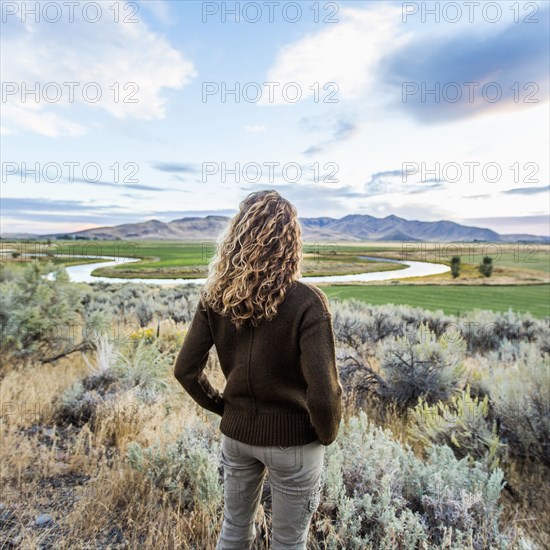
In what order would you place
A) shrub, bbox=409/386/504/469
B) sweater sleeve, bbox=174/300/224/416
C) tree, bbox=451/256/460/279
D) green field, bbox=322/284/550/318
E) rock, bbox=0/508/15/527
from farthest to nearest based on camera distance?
1. tree, bbox=451/256/460/279
2. green field, bbox=322/284/550/318
3. shrub, bbox=409/386/504/469
4. rock, bbox=0/508/15/527
5. sweater sleeve, bbox=174/300/224/416

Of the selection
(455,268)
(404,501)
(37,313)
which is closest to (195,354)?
(404,501)

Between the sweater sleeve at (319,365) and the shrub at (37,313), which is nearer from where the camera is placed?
the sweater sleeve at (319,365)

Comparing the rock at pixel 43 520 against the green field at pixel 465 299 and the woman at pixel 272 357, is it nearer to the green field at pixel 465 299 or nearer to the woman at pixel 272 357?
the woman at pixel 272 357

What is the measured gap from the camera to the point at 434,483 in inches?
115

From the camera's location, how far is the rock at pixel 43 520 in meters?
2.93

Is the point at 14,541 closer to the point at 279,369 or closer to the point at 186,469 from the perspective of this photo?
the point at 186,469

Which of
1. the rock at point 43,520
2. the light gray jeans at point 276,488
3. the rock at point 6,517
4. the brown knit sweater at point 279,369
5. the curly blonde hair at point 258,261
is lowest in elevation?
the rock at point 43,520

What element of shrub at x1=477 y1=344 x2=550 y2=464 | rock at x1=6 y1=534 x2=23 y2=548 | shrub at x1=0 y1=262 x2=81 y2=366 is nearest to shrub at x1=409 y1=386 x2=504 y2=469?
shrub at x1=477 y1=344 x2=550 y2=464

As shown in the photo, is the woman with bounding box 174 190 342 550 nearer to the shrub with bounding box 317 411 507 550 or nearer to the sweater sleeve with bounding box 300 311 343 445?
the sweater sleeve with bounding box 300 311 343 445

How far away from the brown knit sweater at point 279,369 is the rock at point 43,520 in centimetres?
186

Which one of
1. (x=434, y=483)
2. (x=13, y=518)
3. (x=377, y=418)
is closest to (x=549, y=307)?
(x=377, y=418)

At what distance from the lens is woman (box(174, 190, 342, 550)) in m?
1.85

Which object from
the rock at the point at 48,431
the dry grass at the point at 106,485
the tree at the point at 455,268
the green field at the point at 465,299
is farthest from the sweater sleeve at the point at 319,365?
the tree at the point at 455,268

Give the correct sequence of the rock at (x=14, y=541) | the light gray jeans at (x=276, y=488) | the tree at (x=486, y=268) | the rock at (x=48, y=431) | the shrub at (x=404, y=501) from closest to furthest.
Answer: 1. the light gray jeans at (x=276, y=488)
2. the shrub at (x=404, y=501)
3. the rock at (x=14, y=541)
4. the rock at (x=48, y=431)
5. the tree at (x=486, y=268)
